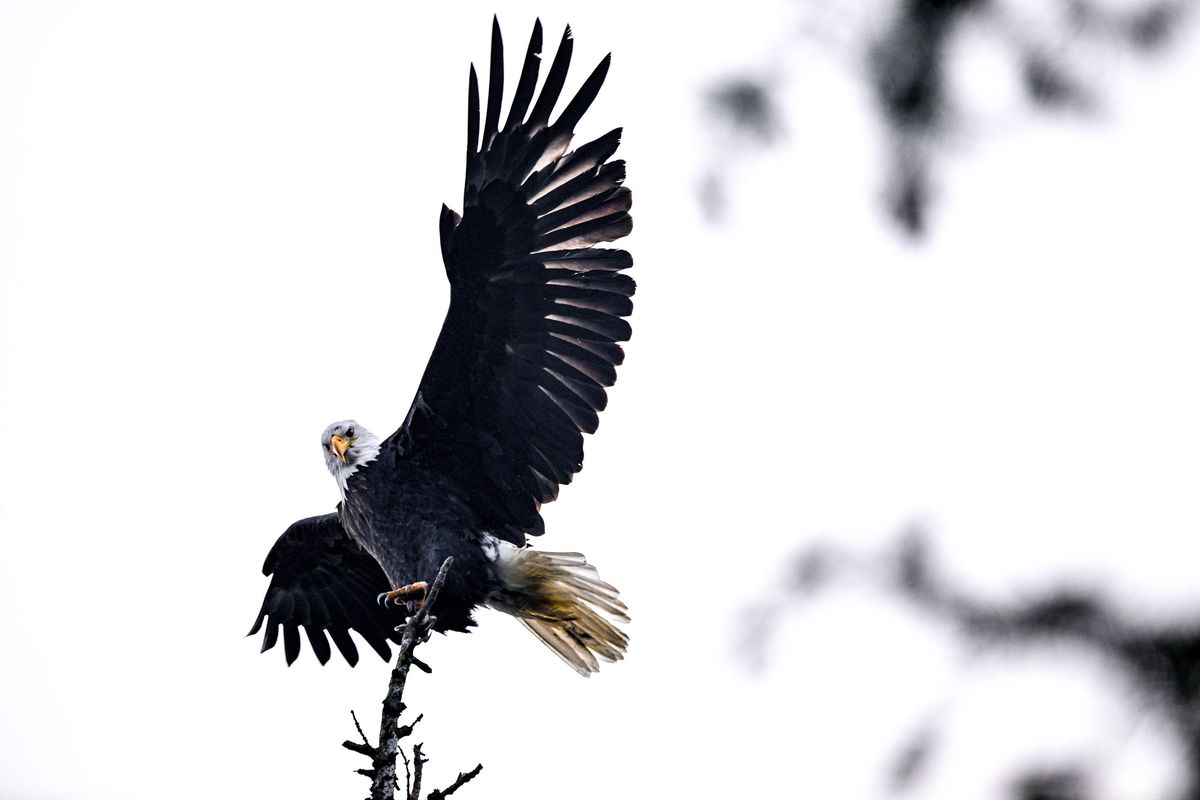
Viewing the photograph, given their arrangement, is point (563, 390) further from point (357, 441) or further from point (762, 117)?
point (762, 117)

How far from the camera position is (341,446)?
542 cm

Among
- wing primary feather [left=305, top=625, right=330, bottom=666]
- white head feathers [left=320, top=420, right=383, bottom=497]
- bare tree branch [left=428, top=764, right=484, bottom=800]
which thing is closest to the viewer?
bare tree branch [left=428, top=764, right=484, bottom=800]

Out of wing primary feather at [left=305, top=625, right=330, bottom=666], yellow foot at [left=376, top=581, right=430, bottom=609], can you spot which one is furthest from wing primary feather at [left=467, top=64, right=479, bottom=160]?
wing primary feather at [left=305, top=625, right=330, bottom=666]

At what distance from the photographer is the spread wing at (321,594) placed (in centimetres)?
630

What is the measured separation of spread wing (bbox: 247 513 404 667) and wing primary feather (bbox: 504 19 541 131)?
2391mm

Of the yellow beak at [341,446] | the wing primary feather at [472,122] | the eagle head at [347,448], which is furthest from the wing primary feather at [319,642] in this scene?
the wing primary feather at [472,122]

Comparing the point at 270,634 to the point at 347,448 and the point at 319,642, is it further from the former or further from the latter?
Answer: the point at 347,448

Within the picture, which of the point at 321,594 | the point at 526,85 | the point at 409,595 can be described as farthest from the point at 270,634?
the point at 526,85

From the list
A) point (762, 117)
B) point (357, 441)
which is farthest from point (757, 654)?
point (357, 441)

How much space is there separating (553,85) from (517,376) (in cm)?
114

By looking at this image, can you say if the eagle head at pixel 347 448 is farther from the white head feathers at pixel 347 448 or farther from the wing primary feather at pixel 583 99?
the wing primary feather at pixel 583 99

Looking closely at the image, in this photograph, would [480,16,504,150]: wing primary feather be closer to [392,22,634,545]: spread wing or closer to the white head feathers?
[392,22,634,545]: spread wing

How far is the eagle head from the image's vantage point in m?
5.37

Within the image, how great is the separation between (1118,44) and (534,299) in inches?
152
